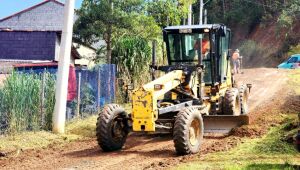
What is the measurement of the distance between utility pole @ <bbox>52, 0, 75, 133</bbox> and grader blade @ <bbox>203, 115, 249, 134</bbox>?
4.04 metres

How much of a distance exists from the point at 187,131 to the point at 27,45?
2522cm

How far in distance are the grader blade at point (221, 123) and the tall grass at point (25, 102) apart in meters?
4.52

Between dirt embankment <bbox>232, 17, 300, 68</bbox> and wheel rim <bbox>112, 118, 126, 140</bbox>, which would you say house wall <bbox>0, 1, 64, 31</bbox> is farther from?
wheel rim <bbox>112, 118, 126, 140</bbox>

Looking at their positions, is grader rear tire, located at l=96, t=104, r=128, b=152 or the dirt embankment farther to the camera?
the dirt embankment

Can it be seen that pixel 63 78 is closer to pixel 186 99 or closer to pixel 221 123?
pixel 186 99

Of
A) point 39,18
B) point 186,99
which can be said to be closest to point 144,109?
point 186,99

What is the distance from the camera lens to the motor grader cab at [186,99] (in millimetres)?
11461

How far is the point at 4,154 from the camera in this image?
477 inches

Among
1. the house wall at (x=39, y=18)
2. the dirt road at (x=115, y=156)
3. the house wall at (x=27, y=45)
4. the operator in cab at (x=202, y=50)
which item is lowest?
the dirt road at (x=115, y=156)

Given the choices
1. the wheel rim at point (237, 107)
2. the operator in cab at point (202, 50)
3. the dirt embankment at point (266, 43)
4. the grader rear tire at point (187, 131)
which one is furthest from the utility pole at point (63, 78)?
the dirt embankment at point (266, 43)

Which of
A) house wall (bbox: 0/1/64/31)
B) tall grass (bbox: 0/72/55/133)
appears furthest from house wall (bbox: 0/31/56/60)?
tall grass (bbox: 0/72/55/133)

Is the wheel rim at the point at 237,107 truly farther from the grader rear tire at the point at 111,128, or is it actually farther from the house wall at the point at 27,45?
the house wall at the point at 27,45

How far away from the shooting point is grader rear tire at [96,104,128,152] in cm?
1189

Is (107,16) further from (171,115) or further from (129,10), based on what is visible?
(171,115)
